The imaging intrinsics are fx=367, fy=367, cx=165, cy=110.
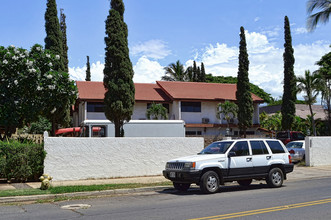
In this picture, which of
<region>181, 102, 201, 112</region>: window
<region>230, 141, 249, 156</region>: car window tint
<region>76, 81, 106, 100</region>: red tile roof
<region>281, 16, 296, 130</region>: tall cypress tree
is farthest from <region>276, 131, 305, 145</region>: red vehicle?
<region>230, 141, 249, 156</region>: car window tint

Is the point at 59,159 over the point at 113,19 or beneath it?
beneath

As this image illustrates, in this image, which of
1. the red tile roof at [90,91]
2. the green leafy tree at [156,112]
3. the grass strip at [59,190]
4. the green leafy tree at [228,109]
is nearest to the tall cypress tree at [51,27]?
the red tile roof at [90,91]

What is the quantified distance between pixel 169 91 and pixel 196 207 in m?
29.2

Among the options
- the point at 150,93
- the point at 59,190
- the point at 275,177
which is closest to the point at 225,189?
the point at 275,177

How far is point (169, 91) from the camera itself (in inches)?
1503

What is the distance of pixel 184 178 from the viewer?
1177cm

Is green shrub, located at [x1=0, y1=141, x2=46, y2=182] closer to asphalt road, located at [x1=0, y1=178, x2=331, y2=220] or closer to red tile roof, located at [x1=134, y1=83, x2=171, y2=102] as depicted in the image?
asphalt road, located at [x1=0, y1=178, x2=331, y2=220]

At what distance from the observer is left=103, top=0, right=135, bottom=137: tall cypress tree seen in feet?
71.2

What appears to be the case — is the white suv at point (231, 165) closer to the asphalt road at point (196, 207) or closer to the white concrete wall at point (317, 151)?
the asphalt road at point (196, 207)

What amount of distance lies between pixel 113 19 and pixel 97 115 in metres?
14.1

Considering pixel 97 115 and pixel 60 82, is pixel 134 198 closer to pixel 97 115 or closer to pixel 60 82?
pixel 60 82

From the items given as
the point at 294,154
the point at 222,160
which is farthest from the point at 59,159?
the point at 294,154

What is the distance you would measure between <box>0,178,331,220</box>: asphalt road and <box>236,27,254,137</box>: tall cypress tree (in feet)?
81.2

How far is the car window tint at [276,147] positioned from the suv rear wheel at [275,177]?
659 mm
